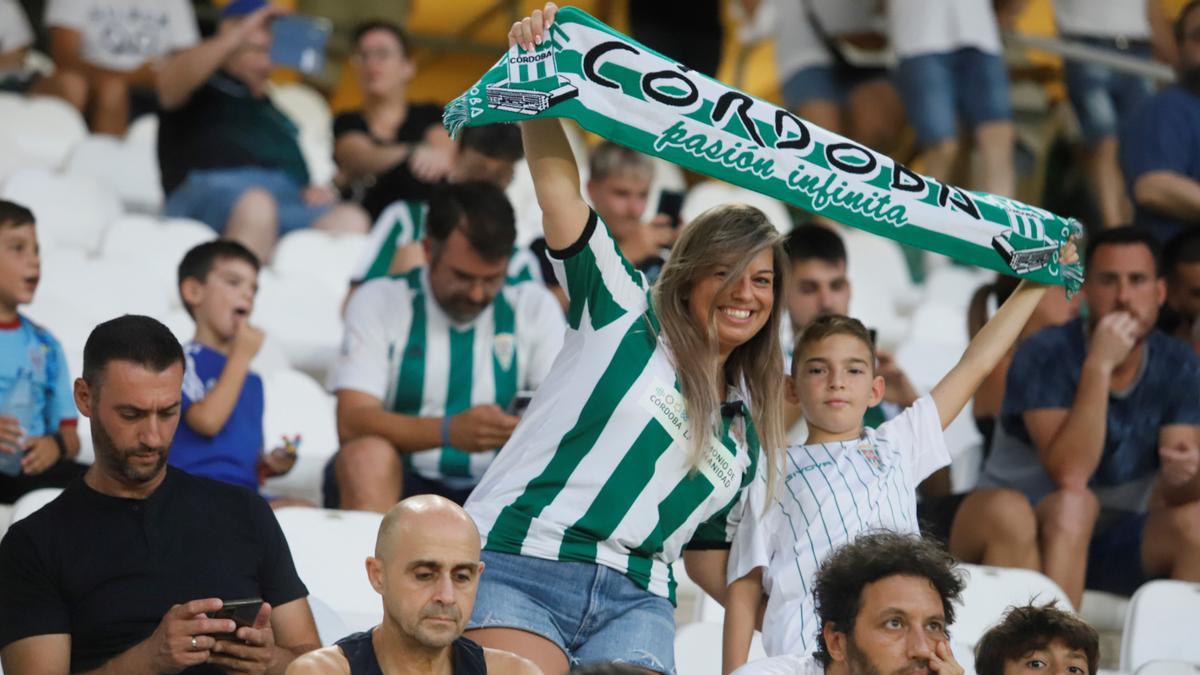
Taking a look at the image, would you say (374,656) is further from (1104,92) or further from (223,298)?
(1104,92)

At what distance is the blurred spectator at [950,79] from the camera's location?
6.76m

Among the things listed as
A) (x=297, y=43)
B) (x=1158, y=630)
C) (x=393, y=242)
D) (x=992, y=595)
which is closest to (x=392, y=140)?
(x=297, y=43)

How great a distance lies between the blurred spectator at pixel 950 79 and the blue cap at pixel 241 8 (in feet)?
7.89

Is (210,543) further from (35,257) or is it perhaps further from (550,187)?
(35,257)

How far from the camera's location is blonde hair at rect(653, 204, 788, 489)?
3.17 meters

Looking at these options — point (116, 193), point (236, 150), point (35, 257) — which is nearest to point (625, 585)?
point (35, 257)

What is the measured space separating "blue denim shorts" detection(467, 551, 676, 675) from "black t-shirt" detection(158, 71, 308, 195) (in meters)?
3.56

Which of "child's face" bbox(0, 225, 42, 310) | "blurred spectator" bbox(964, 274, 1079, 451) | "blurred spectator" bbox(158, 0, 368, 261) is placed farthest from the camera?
"blurred spectator" bbox(158, 0, 368, 261)

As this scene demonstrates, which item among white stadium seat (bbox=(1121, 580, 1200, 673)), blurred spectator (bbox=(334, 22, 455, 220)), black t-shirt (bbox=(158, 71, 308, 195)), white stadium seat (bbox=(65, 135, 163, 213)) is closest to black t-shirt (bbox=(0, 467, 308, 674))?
white stadium seat (bbox=(1121, 580, 1200, 673))

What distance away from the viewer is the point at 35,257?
4320 millimetres

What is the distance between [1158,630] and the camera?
4051mm

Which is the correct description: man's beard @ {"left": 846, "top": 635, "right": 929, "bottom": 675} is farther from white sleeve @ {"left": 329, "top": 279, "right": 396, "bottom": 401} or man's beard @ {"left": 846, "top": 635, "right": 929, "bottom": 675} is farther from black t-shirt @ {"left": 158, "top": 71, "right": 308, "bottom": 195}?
black t-shirt @ {"left": 158, "top": 71, "right": 308, "bottom": 195}

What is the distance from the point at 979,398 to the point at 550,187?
2.46m

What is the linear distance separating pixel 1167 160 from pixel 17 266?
3673mm
